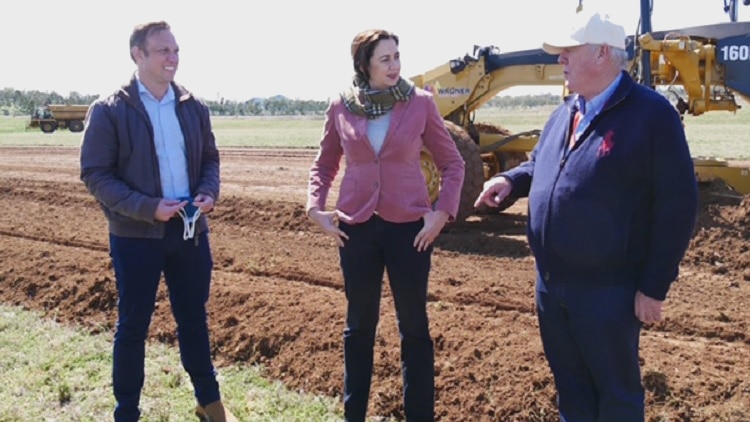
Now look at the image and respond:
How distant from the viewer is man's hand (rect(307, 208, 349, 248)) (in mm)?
3867

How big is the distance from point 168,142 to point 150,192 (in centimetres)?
26

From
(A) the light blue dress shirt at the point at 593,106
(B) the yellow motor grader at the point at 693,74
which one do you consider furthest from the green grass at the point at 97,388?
(B) the yellow motor grader at the point at 693,74

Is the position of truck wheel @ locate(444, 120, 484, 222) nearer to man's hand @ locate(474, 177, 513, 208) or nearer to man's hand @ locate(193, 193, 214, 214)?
man's hand @ locate(193, 193, 214, 214)

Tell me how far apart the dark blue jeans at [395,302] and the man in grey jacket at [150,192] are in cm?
80

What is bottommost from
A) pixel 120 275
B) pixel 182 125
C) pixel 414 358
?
pixel 414 358

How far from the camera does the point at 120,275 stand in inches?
157

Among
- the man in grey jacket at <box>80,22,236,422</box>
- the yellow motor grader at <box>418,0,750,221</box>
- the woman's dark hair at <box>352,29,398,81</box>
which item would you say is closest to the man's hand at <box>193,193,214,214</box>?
the man in grey jacket at <box>80,22,236,422</box>

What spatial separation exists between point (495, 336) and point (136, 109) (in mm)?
2614

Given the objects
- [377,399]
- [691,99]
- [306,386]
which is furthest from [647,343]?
[691,99]

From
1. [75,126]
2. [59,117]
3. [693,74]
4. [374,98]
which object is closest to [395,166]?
[374,98]

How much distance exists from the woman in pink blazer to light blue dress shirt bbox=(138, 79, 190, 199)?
2.27 ft

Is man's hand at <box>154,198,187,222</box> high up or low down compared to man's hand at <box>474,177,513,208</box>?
down

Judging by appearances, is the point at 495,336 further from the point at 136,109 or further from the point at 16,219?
the point at 16,219

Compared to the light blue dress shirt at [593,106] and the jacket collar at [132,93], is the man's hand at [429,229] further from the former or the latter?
the jacket collar at [132,93]
